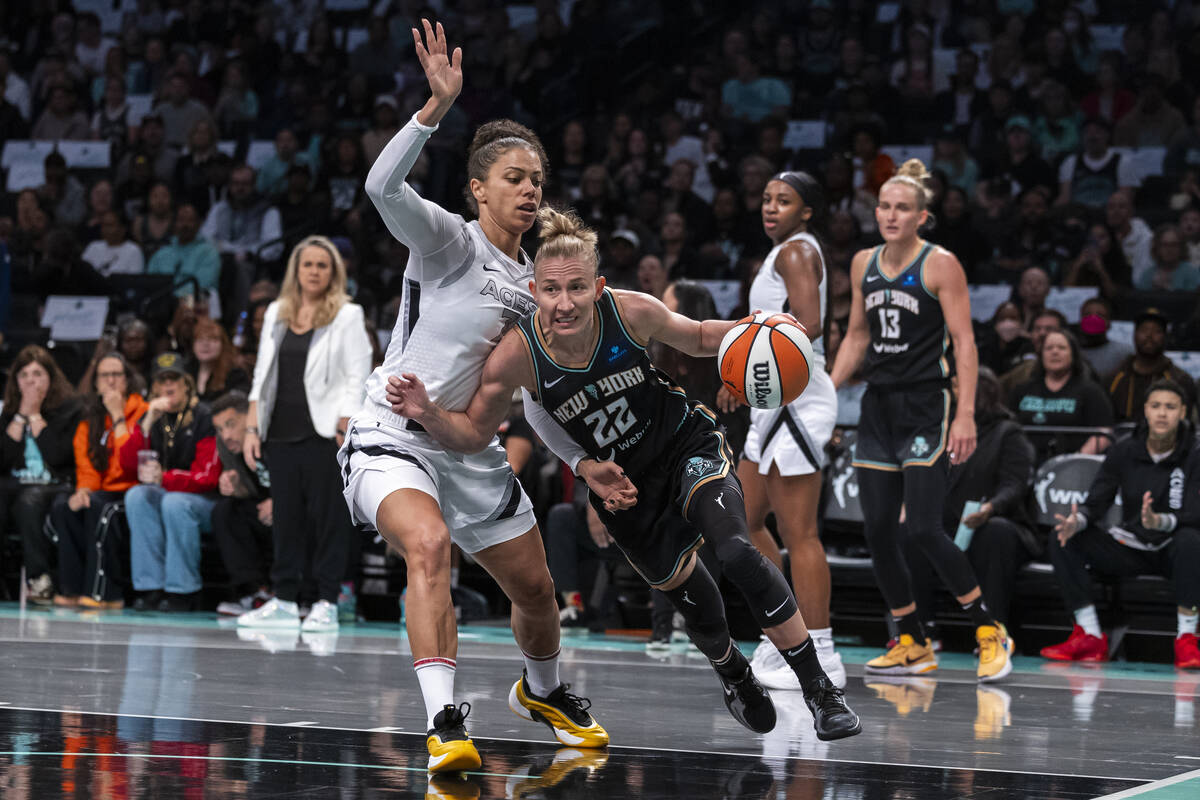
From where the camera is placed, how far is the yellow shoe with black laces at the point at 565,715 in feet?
16.0

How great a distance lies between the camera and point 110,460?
10.5 metres

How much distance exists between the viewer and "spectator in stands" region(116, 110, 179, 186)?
15.2 m

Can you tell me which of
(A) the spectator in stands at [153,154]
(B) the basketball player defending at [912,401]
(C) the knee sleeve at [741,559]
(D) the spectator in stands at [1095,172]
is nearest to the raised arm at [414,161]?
(C) the knee sleeve at [741,559]

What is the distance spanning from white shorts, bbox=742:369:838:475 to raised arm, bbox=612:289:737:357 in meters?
1.65

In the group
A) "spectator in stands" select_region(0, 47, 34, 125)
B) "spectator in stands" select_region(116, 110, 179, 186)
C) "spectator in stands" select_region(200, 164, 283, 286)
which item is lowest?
"spectator in stands" select_region(200, 164, 283, 286)

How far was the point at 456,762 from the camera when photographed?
417cm

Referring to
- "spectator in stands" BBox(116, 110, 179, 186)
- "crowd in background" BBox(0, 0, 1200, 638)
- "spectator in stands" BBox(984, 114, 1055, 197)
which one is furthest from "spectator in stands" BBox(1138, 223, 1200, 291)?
"spectator in stands" BBox(116, 110, 179, 186)

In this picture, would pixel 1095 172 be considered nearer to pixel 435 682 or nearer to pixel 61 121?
pixel 435 682

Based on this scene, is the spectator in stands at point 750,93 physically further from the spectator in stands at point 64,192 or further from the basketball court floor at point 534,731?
the basketball court floor at point 534,731

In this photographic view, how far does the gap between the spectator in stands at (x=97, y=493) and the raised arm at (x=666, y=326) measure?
6.38 metres

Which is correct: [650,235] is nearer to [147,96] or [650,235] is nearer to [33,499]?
[33,499]

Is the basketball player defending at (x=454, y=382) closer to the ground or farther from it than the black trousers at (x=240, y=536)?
farther from it

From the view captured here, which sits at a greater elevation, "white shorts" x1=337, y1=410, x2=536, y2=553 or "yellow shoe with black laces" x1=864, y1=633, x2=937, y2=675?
"white shorts" x1=337, y1=410, x2=536, y2=553

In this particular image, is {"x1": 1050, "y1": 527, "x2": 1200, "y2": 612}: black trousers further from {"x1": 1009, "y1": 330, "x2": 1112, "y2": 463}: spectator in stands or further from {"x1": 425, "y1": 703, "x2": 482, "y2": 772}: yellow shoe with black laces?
{"x1": 425, "y1": 703, "x2": 482, "y2": 772}: yellow shoe with black laces
